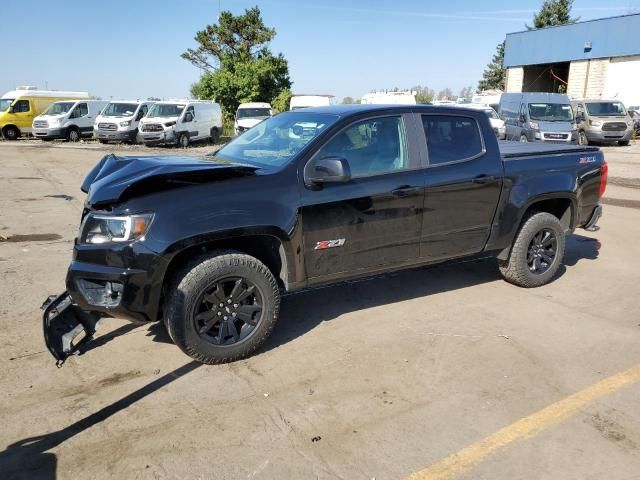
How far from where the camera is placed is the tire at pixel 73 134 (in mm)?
26231

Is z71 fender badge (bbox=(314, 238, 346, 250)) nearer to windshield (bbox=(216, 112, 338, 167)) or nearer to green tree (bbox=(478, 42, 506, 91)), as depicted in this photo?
windshield (bbox=(216, 112, 338, 167))

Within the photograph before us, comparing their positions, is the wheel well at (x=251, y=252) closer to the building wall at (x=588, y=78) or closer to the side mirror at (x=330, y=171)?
the side mirror at (x=330, y=171)

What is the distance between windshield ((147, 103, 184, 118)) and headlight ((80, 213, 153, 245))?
69.6 ft

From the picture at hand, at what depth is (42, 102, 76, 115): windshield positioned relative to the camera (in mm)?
26156

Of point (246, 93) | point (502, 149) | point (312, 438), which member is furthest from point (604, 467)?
point (246, 93)

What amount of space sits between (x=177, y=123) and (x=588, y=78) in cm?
2848

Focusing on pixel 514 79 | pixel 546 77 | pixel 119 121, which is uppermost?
pixel 546 77

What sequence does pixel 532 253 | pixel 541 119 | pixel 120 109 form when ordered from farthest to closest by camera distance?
pixel 120 109
pixel 541 119
pixel 532 253

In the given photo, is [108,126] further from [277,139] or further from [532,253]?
[532,253]

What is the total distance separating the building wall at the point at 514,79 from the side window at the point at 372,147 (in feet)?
140

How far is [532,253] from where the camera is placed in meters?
5.54

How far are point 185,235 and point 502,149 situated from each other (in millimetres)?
3609

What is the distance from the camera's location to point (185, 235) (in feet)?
11.7

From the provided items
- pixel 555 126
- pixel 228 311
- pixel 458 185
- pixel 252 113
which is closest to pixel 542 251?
pixel 458 185
